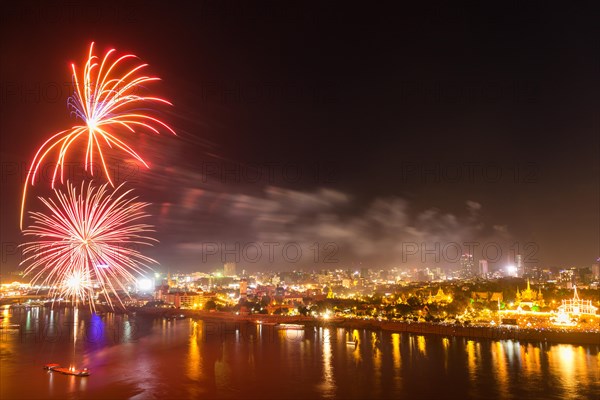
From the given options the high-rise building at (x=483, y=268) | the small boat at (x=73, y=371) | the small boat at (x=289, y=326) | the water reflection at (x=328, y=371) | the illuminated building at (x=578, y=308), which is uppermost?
the high-rise building at (x=483, y=268)

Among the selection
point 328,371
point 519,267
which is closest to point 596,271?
point 519,267

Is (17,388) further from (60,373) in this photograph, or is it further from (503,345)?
(503,345)

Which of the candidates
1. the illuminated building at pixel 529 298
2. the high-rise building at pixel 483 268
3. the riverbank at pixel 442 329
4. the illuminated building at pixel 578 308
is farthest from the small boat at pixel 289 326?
the high-rise building at pixel 483 268

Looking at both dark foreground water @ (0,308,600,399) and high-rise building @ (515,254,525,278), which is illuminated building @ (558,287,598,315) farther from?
high-rise building @ (515,254,525,278)

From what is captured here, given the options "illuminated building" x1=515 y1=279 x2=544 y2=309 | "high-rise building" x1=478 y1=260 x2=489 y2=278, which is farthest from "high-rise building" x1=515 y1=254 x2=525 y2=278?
"illuminated building" x1=515 y1=279 x2=544 y2=309

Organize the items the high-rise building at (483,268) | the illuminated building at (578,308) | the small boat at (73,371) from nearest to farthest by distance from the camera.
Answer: the small boat at (73,371) → the illuminated building at (578,308) → the high-rise building at (483,268)

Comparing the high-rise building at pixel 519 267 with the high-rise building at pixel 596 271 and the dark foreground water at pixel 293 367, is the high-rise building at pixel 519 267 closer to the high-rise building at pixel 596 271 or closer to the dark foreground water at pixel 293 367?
the high-rise building at pixel 596 271

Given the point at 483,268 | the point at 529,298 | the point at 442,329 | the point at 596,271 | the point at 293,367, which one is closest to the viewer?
the point at 293,367

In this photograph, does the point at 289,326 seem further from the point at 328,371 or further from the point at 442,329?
the point at 328,371
